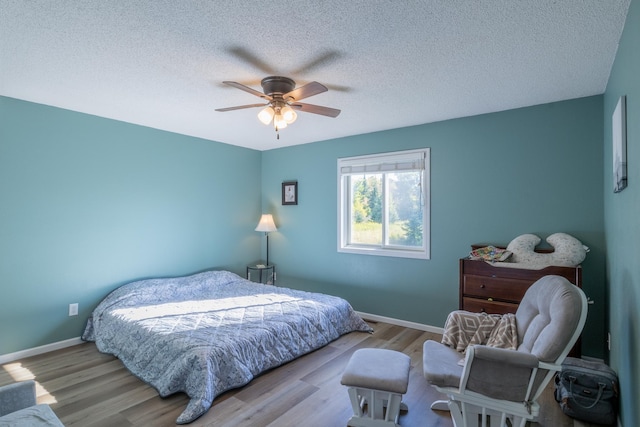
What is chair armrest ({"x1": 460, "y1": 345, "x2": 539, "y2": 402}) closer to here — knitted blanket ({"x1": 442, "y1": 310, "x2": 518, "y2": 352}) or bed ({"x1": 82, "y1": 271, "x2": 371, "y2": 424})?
knitted blanket ({"x1": 442, "y1": 310, "x2": 518, "y2": 352})

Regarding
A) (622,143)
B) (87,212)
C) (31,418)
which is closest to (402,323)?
(622,143)

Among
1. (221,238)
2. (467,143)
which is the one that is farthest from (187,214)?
(467,143)

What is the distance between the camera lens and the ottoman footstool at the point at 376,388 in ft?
6.42

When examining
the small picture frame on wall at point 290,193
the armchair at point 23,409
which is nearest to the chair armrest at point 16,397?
the armchair at point 23,409

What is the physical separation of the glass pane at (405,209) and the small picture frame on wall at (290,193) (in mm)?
1431

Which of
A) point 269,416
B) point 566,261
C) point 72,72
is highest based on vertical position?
point 72,72

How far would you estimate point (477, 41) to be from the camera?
2.05 meters

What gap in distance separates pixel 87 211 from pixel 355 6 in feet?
10.9

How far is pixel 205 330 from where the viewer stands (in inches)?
110

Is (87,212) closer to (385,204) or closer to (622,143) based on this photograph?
(385,204)

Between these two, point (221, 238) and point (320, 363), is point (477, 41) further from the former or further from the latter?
point (221, 238)

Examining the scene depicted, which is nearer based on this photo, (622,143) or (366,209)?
(622,143)

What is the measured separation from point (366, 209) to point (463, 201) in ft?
4.11

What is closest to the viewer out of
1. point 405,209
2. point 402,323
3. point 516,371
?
point 516,371
